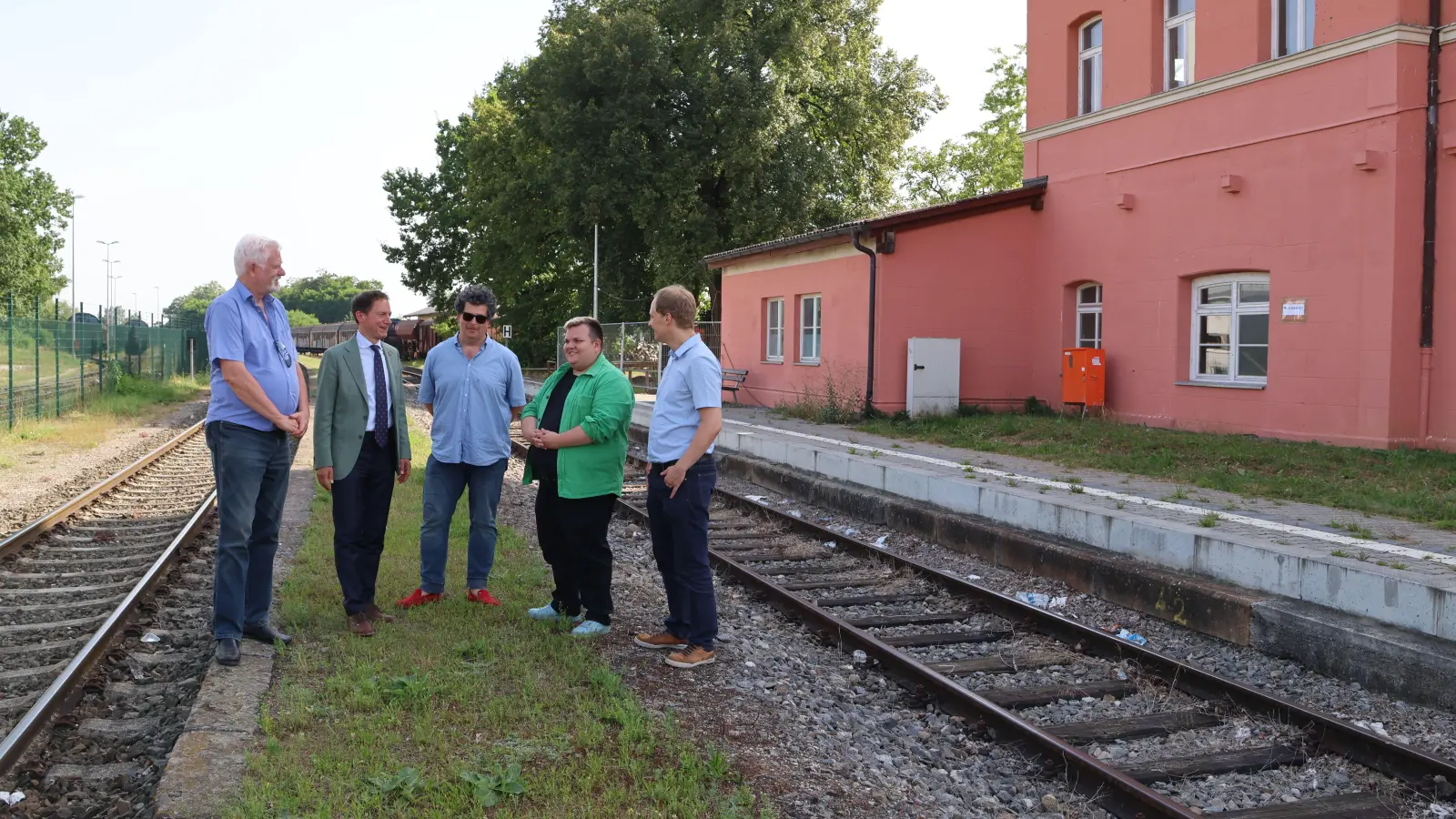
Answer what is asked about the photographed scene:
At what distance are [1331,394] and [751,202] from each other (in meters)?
20.1

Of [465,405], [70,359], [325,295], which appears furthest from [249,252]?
[325,295]

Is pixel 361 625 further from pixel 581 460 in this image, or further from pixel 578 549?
pixel 581 460

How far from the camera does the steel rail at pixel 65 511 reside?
816cm

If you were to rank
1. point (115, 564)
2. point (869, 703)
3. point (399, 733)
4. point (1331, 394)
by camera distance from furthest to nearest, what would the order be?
point (1331, 394), point (115, 564), point (869, 703), point (399, 733)

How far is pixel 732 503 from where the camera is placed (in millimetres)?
11961

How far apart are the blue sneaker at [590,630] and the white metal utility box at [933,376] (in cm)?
1248

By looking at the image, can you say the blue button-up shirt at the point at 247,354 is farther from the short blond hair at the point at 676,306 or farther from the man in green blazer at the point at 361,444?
the short blond hair at the point at 676,306

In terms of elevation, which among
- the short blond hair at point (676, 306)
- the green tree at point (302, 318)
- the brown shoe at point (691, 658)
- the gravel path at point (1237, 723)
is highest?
the green tree at point (302, 318)

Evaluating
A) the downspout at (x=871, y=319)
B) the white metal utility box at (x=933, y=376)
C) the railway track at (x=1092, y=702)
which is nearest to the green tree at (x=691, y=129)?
the downspout at (x=871, y=319)

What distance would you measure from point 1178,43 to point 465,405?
1358 cm

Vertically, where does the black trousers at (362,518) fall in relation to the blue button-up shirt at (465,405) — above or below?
below

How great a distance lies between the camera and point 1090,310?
18281 mm

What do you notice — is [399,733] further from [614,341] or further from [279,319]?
[614,341]

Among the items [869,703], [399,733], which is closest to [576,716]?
[399,733]
